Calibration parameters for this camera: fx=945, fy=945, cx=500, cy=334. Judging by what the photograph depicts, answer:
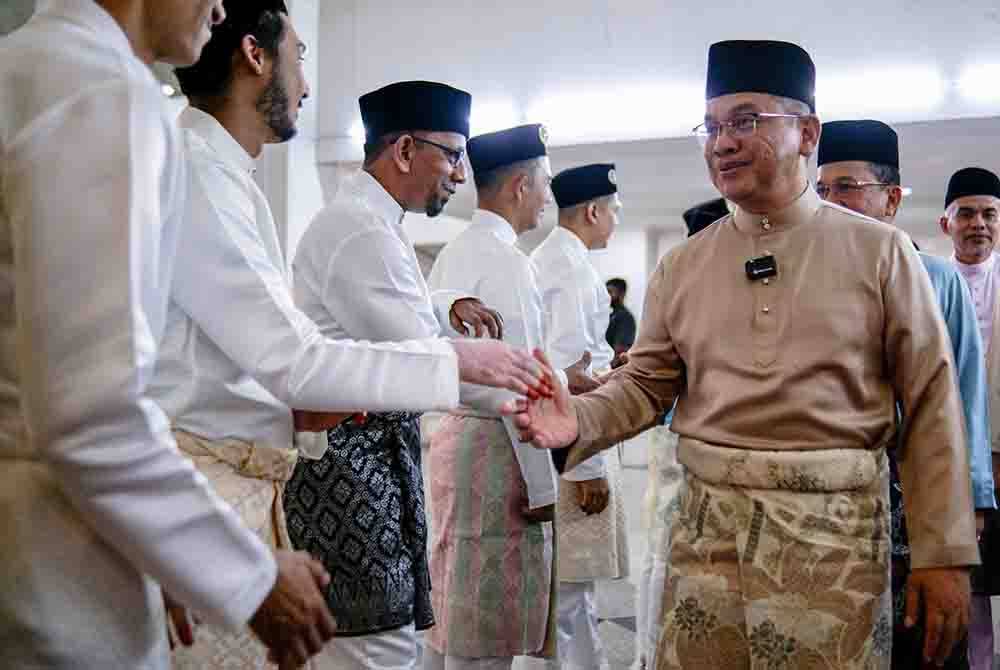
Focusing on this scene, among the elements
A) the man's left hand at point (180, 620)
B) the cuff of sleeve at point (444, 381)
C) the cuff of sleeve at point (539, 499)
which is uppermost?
the cuff of sleeve at point (444, 381)

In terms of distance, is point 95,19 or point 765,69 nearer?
point 95,19

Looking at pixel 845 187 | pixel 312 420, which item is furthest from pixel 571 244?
pixel 312 420

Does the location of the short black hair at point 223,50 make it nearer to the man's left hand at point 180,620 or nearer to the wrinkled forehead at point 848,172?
the man's left hand at point 180,620

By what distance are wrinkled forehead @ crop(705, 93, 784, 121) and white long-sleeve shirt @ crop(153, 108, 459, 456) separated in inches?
34.0

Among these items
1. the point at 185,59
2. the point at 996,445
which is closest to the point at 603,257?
the point at 996,445

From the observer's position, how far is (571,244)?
4.30 m

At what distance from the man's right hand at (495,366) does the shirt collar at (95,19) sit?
728 mm

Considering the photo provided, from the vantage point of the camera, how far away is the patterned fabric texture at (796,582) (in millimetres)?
1747

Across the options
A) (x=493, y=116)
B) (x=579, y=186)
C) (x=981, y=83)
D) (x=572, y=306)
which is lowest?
(x=572, y=306)

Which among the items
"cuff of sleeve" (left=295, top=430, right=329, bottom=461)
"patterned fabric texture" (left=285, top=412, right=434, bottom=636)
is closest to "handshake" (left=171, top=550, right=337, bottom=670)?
"cuff of sleeve" (left=295, top=430, right=329, bottom=461)

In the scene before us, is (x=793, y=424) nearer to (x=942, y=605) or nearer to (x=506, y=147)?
(x=942, y=605)

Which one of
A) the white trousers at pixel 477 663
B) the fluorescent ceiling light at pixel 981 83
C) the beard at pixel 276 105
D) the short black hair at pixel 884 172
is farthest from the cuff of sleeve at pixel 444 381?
the fluorescent ceiling light at pixel 981 83

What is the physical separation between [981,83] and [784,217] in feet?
17.2

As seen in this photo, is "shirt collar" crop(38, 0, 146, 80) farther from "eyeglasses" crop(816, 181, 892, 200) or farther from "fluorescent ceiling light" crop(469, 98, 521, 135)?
"fluorescent ceiling light" crop(469, 98, 521, 135)
